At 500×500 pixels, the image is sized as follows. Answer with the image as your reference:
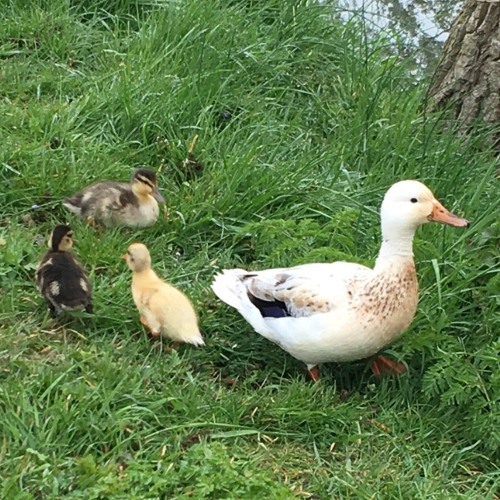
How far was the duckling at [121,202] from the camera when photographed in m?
4.36

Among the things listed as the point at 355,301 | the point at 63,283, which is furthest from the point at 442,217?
the point at 63,283

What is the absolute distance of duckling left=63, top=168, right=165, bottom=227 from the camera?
4355 mm

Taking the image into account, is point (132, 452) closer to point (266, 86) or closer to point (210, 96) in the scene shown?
point (210, 96)

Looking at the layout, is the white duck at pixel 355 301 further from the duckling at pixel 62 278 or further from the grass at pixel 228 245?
the duckling at pixel 62 278

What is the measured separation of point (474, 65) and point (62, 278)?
8.27ft

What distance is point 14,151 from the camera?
187 inches

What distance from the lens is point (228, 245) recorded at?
4.55m

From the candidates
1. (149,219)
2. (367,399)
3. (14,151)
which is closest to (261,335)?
(367,399)

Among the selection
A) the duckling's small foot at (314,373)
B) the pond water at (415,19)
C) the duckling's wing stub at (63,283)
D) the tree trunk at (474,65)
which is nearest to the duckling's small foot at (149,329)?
the duckling's wing stub at (63,283)

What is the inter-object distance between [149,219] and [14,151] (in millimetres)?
795

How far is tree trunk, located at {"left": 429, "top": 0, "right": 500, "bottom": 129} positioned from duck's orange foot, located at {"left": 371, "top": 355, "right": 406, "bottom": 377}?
173 centimetres

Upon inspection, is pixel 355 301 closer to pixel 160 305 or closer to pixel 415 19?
pixel 160 305

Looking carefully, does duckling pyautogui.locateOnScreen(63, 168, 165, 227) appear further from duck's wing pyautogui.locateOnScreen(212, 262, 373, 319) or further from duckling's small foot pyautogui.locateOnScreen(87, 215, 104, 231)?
duck's wing pyautogui.locateOnScreen(212, 262, 373, 319)

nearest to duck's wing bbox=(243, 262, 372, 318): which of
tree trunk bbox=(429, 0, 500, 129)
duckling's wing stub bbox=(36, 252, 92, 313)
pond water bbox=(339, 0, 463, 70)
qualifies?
duckling's wing stub bbox=(36, 252, 92, 313)
